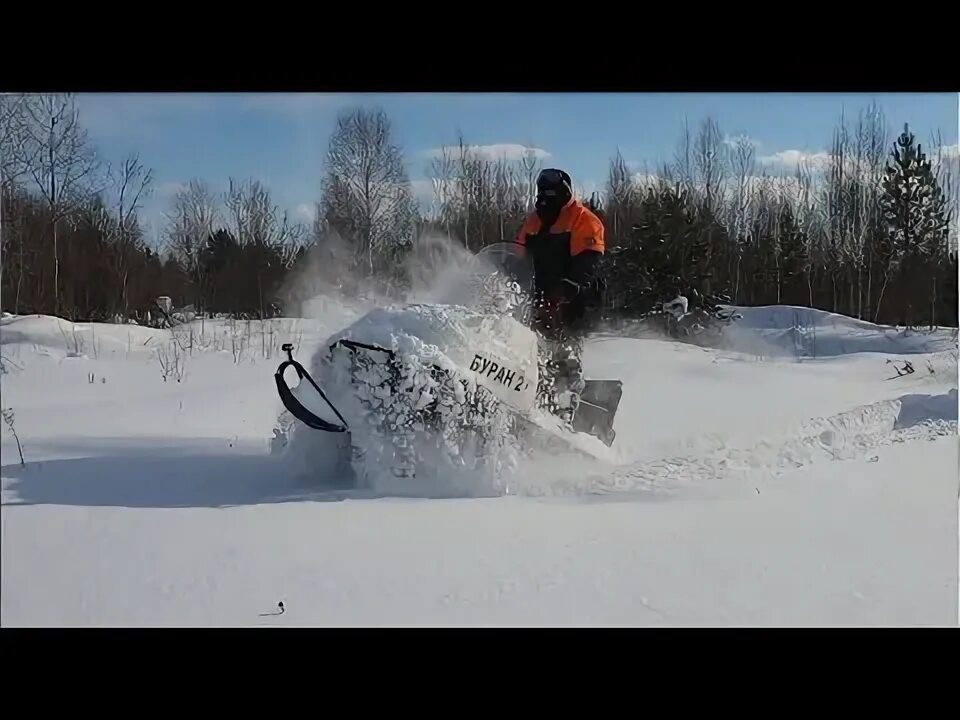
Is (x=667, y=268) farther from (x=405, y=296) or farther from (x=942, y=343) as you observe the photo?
(x=405, y=296)

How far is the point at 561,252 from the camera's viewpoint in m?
4.59

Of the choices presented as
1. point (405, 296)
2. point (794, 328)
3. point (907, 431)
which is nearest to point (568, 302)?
point (405, 296)

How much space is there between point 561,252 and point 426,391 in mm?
1333

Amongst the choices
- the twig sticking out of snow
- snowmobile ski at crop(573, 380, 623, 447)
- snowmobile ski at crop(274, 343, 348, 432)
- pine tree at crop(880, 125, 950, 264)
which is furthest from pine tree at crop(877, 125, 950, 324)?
the twig sticking out of snow

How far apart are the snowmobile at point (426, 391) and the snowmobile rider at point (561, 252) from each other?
1.13 ft

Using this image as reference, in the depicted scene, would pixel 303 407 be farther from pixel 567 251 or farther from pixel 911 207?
pixel 911 207

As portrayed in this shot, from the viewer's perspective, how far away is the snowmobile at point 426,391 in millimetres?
3850

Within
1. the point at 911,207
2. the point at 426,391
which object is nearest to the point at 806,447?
the point at 426,391

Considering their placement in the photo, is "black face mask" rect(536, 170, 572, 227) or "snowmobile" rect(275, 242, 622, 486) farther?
"black face mask" rect(536, 170, 572, 227)

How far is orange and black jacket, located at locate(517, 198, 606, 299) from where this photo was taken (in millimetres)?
4570

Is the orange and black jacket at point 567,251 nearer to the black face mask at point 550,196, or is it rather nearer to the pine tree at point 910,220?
the black face mask at point 550,196

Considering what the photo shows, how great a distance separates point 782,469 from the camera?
4836mm

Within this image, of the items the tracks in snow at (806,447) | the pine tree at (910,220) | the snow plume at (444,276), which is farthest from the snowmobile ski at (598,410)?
the pine tree at (910,220)

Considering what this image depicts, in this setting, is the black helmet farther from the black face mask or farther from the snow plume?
the snow plume
